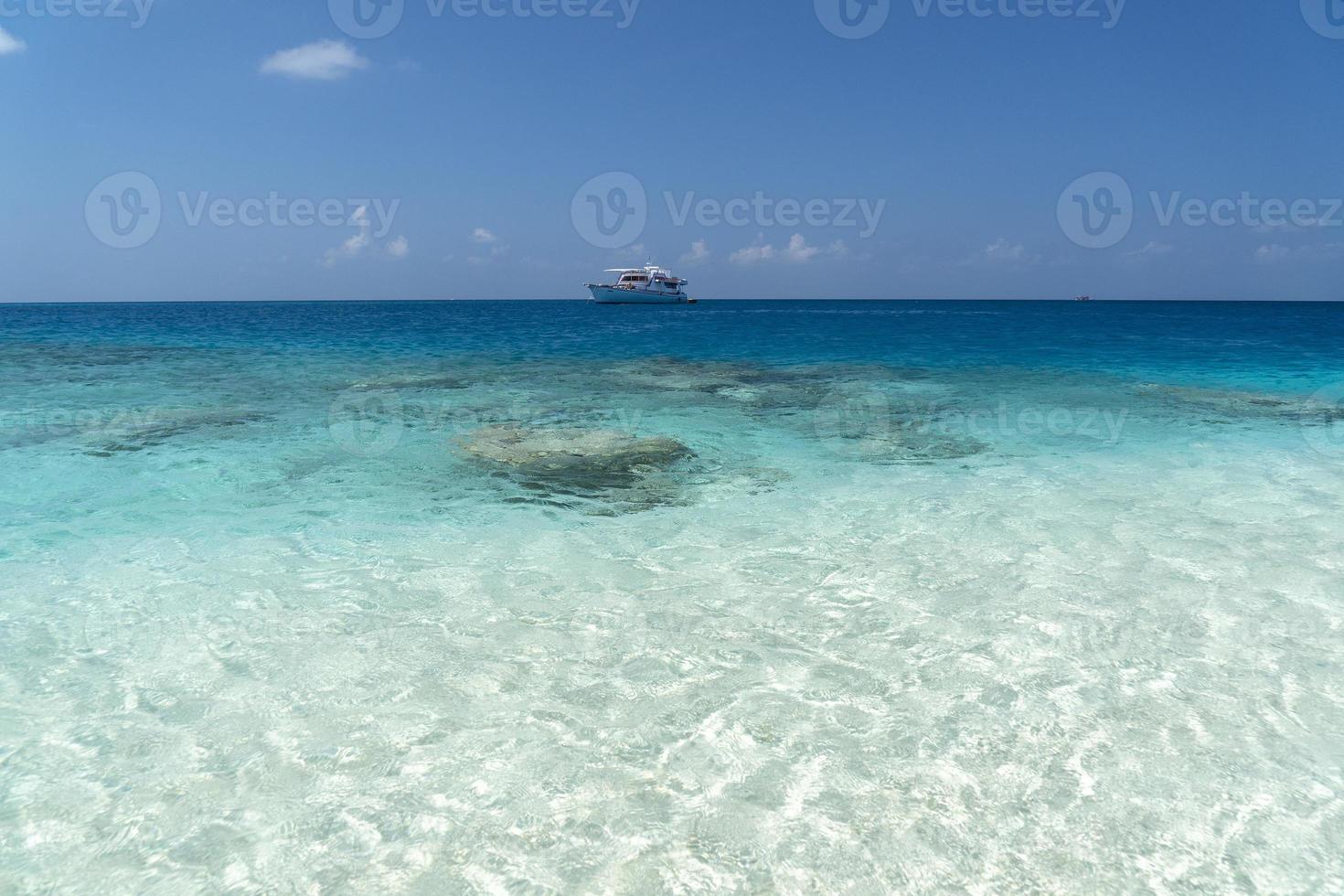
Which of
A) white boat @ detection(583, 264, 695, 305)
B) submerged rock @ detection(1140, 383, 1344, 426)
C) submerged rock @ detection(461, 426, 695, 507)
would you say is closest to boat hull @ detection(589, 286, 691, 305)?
white boat @ detection(583, 264, 695, 305)

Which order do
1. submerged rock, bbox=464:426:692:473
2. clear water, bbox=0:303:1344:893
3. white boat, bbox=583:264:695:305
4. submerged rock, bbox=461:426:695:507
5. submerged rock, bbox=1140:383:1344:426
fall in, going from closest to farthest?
clear water, bbox=0:303:1344:893 → submerged rock, bbox=461:426:695:507 → submerged rock, bbox=464:426:692:473 → submerged rock, bbox=1140:383:1344:426 → white boat, bbox=583:264:695:305

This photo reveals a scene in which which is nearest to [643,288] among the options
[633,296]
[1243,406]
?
[633,296]

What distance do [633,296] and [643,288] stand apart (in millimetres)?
1938

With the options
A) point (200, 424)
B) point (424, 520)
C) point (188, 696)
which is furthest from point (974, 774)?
point (200, 424)

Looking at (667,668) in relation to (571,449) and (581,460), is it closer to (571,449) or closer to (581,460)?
(581,460)

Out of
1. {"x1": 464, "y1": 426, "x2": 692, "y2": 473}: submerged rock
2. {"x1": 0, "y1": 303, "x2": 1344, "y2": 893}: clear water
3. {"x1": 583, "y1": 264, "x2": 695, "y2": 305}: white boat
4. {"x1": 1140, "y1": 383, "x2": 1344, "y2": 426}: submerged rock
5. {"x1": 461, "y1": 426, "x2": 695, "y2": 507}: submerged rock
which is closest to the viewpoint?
{"x1": 0, "y1": 303, "x2": 1344, "y2": 893}: clear water

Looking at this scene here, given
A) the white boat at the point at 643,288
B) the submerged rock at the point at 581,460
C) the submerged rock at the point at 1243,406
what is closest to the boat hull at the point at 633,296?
the white boat at the point at 643,288

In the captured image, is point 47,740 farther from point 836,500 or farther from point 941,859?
point 836,500

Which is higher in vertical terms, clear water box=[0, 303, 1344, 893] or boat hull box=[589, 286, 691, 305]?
boat hull box=[589, 286, 691, 305]

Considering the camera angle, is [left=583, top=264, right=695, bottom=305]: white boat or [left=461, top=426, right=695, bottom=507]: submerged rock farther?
[left=583, top=264, right=695, bottom=305]: white boat

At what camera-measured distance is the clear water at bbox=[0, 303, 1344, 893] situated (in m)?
3.00

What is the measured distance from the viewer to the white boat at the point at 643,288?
3531 inches

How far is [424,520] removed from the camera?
23.8ft

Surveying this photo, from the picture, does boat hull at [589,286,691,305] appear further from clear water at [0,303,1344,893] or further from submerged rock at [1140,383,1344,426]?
clear water at [0,303,1344,893]
